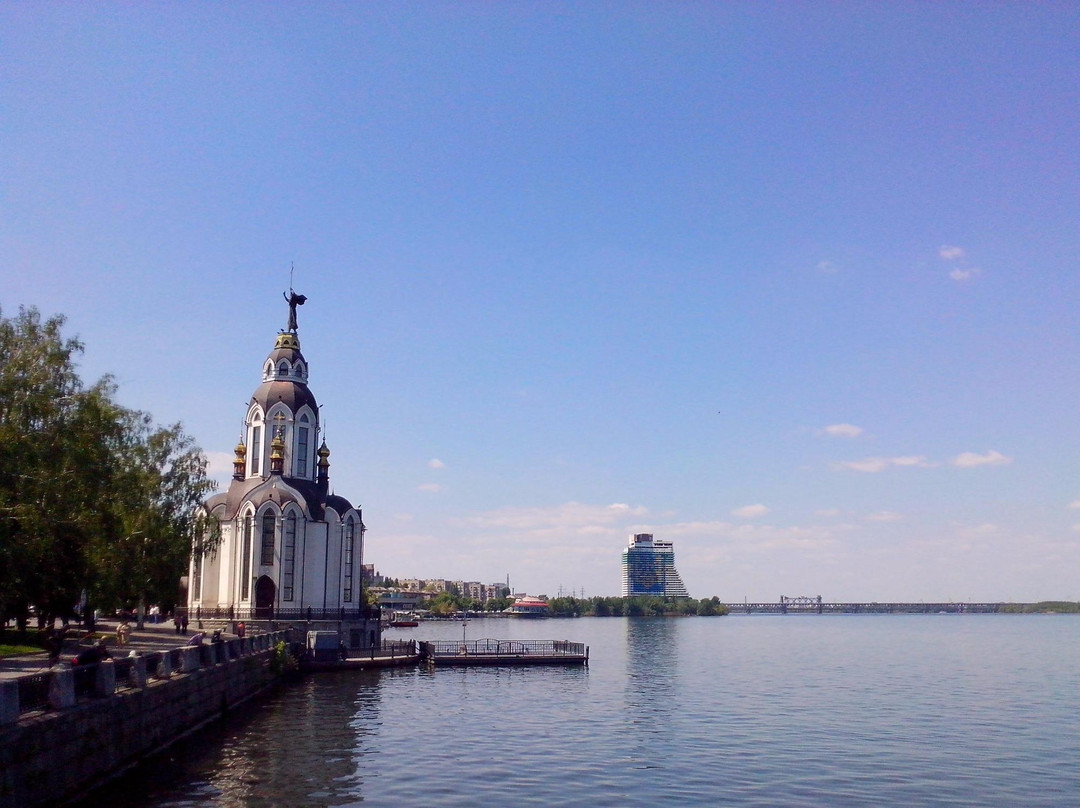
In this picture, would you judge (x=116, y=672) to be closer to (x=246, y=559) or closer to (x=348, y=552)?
(x=246, y=559)

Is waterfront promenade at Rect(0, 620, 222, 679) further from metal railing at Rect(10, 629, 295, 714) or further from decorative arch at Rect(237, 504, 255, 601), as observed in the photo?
decorative arch at Rect(237, 504, 255, 601)

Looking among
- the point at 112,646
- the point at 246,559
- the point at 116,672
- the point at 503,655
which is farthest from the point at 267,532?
the point at 116,672

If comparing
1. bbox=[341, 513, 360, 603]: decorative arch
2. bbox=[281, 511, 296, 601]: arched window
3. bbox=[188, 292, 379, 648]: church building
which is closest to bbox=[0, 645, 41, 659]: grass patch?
bbox=[188, 292, 379, 648]: church building

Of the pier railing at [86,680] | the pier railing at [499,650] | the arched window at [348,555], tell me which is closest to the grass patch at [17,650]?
the pier railing at [86,680]

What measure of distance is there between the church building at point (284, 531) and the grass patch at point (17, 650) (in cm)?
2166

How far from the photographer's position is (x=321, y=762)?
27.4 meters

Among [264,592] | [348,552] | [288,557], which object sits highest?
[348,552]

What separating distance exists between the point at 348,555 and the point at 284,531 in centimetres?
538

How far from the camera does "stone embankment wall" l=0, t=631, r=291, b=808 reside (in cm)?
A: 1723

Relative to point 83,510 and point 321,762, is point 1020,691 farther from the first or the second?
point 83,510

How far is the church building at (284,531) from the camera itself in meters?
62.2

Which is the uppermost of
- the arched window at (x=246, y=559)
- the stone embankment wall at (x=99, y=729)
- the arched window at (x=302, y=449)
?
the arched window at (x=302, y=449)

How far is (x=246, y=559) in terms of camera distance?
62.2 meters

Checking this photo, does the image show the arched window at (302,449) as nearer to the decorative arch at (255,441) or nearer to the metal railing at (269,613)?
the decorative arch at (255,441)
